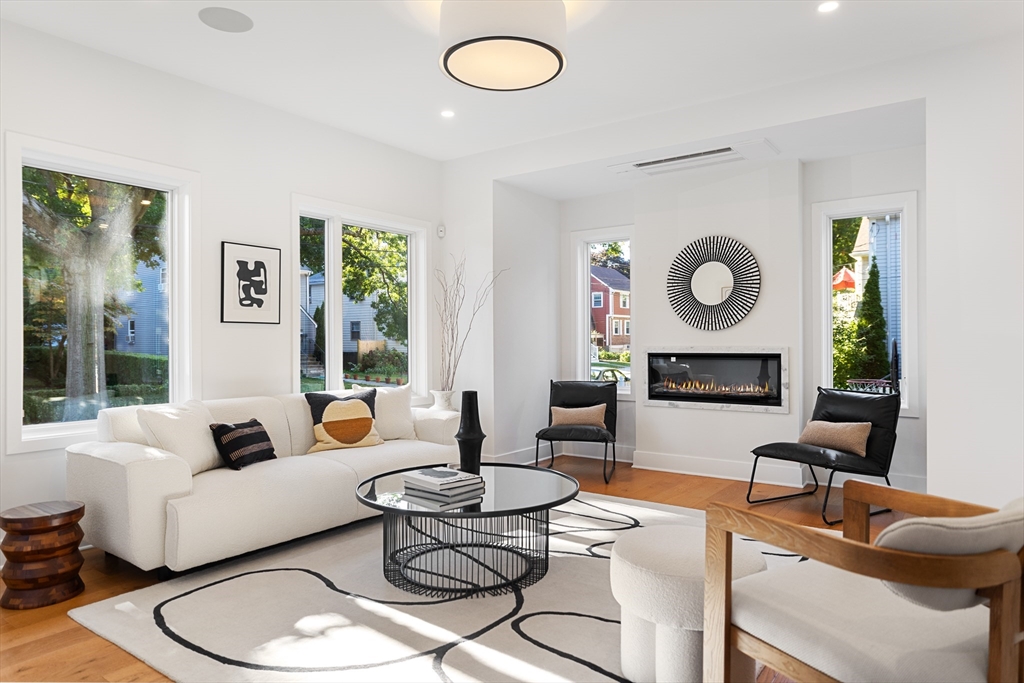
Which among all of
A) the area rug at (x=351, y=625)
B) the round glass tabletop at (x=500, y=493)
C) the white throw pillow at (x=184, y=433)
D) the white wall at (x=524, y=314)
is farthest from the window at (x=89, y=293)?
the white wall at (x=524, y=314)

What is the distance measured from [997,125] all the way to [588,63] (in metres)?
2.29

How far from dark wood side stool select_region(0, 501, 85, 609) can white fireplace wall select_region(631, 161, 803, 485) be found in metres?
4.26

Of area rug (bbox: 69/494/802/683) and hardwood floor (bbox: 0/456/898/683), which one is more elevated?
area rug (bbox: 69/494/802/683)

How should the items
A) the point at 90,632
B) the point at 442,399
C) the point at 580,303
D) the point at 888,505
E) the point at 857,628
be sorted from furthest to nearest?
the point at 580,303 < the point at 442,399 < the point at 90,632 < the point at 888,505 < the point at 857,628

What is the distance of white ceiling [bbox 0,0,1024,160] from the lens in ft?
10.9

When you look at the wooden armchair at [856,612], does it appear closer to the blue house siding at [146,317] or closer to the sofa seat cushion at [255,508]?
the sofa seat cushion at [255,508]

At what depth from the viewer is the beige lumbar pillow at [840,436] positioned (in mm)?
4238

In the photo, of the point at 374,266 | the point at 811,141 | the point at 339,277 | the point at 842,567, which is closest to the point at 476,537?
the point at 842,567

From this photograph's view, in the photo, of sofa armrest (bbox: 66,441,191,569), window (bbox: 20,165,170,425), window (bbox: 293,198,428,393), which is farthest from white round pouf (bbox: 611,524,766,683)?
window (bbox: 293,198,428,393)

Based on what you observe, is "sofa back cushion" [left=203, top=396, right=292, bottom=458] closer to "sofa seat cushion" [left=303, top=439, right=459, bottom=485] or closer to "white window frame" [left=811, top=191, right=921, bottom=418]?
"sofa seat cushion" [left=303, top=439, right=459, bottom=485]

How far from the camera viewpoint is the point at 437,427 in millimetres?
4734

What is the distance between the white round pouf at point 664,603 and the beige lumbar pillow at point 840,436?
2.45m

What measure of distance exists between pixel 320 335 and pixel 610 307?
2.79m

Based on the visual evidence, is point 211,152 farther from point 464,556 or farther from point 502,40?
point 464,556
